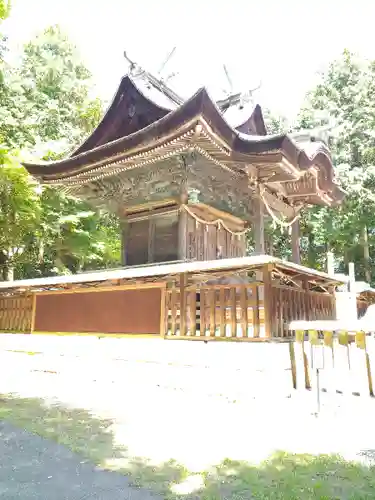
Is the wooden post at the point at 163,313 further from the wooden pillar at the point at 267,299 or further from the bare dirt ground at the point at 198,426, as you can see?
the wooden pillar at the point at 267,299

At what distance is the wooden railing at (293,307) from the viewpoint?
7488 mm

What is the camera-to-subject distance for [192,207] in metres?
10.8

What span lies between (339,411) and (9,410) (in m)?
4.92

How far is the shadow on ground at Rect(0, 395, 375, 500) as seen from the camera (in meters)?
2.83

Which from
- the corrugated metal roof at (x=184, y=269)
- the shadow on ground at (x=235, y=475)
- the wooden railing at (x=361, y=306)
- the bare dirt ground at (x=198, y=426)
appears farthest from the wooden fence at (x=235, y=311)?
the wooden railing at (x=361, y=306)

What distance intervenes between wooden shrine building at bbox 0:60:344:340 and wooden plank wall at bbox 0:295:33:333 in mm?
82

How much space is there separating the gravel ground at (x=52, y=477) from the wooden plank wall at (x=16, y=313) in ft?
26.7

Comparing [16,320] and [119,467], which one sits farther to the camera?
[16,320]

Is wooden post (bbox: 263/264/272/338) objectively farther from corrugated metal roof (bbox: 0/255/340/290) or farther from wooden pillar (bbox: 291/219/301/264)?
wooden pillar (bbox: 291/219/301/264)

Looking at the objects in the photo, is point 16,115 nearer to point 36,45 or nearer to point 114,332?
point 36,45

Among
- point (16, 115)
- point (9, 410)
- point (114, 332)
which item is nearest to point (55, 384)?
point (114, 332)

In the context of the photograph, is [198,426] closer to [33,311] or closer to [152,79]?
[33,311]

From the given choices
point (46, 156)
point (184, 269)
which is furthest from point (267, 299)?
point (46, 156)

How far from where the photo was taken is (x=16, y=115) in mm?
20875
